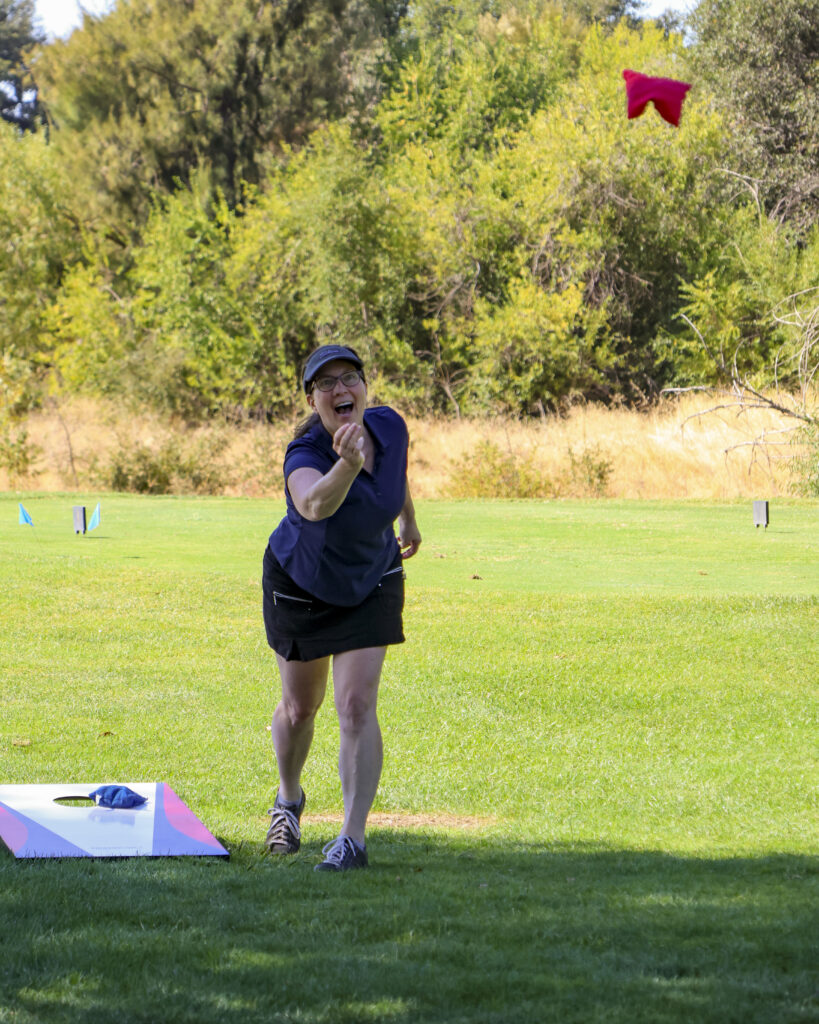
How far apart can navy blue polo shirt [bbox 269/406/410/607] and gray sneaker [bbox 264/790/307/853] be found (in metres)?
0.96

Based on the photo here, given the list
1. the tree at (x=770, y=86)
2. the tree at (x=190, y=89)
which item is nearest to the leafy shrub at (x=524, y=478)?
the tree at (x=770, y=86)

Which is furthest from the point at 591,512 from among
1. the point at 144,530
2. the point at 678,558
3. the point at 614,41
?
the point at 614,41

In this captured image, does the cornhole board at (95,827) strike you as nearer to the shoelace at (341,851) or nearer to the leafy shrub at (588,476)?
the shoelace at (341,851)

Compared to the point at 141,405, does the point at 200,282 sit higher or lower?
higher

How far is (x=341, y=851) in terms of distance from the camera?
444cm

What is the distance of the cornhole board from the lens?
4477 mm

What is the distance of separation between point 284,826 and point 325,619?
0.89m

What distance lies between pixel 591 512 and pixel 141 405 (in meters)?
22.1

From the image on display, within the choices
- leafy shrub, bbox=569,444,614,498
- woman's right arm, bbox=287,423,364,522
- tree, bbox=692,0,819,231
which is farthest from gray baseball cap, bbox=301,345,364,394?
tree, bbox=692,0,819,231

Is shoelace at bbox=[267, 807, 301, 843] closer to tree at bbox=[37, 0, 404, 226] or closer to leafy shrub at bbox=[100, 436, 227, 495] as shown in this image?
leafy shrub at bbox=[100, 436, 227, 495]

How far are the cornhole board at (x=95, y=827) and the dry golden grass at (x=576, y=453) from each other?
18.4 m

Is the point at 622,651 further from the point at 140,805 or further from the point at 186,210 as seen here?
the point at 186,210

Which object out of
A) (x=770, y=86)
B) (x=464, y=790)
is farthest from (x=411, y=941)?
(x=770, y=86)

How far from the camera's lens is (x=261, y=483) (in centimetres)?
2597
